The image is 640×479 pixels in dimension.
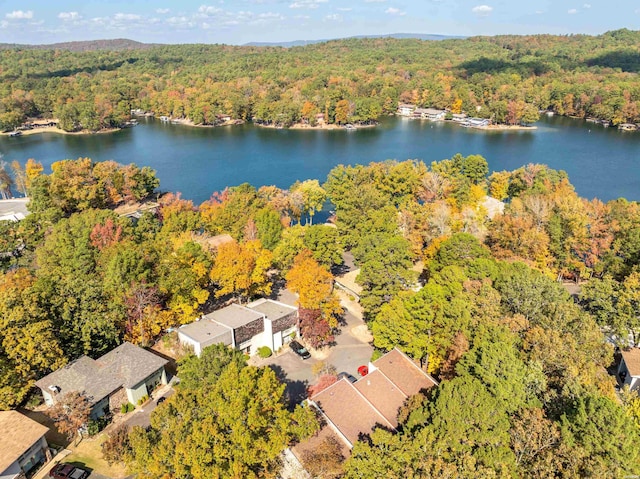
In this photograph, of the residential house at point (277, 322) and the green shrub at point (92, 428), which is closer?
the green shrub at point (92, 428)

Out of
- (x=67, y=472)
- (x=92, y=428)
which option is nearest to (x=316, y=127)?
(x=92, y=428)

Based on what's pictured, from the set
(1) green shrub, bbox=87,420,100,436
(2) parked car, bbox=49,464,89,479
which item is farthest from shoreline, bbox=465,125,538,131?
(2) parked car, bbox=49,464,89,479

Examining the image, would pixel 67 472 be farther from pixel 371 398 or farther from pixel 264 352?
pixel 371 398

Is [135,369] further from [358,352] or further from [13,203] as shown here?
[13,203]

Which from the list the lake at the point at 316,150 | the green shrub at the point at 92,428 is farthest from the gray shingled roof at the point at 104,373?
the lake at the point at 316,150

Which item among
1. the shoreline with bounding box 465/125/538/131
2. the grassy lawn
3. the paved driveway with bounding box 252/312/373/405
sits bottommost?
the paved driveway with bounding box 252/312/373/405

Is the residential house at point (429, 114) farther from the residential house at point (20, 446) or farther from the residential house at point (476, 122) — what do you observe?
the residential house at point (20, 446)

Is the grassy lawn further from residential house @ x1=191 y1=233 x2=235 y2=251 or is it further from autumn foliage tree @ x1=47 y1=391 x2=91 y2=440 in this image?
residential house @ x1=191 y1=233 x2=235 y2=251
